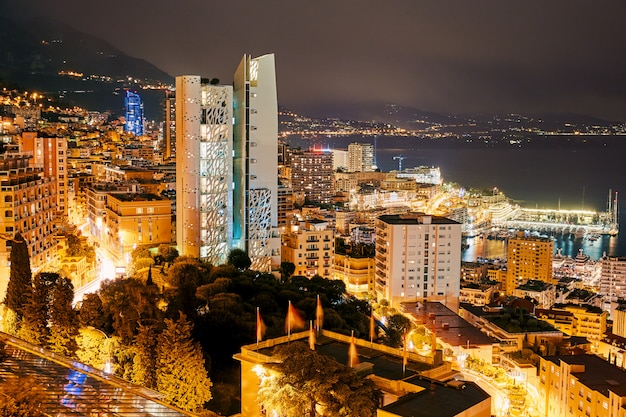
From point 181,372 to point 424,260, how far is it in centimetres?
1099

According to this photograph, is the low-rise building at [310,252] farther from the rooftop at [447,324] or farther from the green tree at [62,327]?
the green tree at [62,327]

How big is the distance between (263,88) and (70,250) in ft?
16.4

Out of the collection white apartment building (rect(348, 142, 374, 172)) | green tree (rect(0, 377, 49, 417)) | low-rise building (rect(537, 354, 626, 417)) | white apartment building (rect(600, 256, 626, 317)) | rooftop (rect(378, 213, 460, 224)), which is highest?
white apartment building (rect(348, 142, 374, 172))

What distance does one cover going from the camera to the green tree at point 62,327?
7.84m

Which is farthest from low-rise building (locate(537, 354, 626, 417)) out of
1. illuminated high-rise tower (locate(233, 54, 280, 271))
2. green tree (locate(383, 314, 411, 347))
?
illuminated high-rise tower (locate(233, 54, 280, 271))

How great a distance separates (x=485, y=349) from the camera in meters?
12.6

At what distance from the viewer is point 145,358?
23.6 feet

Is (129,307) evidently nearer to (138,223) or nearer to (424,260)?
(138,223)

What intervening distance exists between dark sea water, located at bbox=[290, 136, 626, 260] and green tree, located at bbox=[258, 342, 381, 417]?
1227 inches

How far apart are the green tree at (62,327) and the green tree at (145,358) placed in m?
1.00

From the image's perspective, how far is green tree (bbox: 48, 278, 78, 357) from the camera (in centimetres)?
784

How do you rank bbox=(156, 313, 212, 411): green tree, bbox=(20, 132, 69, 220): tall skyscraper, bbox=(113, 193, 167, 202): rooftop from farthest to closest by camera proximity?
bbox=(20, 132, 69, 220): tall skyscraper < bbox=(113, 193, 167, 202): rooftop < bbox=(156, 313, 212, 411): green tree

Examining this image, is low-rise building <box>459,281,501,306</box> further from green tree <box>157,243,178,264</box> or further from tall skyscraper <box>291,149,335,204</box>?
tall skyscraper <box>291,149,335,204</box>

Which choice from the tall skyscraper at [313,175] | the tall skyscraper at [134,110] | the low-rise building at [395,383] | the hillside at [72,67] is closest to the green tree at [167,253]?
the low-rise building at [395,383]
